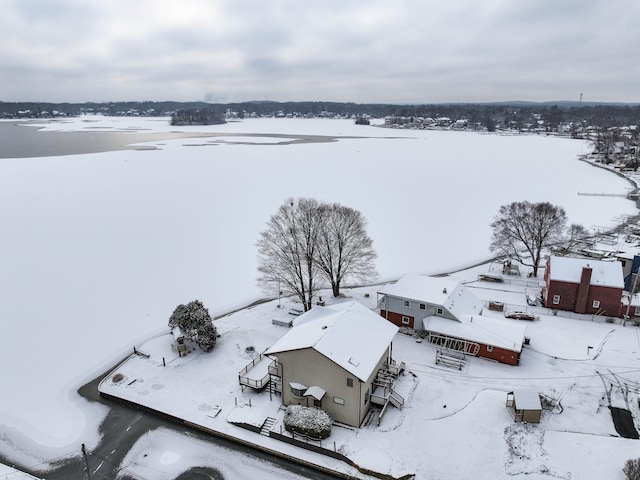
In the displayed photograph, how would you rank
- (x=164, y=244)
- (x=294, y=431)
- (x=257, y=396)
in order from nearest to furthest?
1. (x=294, y=431)
2. (x=257, y=396)
3. (x=164, y=244)

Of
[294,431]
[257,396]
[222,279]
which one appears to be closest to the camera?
[294,431]

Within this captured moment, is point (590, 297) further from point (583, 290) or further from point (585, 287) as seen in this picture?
point (585, 287)

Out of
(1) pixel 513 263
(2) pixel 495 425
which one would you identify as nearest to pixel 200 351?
(2) pixel 495 425

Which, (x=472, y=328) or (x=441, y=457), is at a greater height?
(x=472, y=328)

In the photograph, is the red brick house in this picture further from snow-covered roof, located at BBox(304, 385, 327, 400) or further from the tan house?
snow-covered roof, located at BBox(304, 385, 327, 400)

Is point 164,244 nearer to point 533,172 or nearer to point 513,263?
point 513,263

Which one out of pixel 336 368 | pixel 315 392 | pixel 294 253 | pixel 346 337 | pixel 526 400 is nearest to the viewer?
pixel 336 368

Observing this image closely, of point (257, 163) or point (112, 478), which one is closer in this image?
point (112, 478)

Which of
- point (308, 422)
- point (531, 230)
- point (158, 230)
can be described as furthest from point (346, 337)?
point (158, 230)
